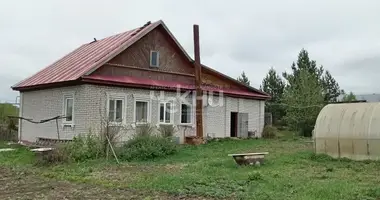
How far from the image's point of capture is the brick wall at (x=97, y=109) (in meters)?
18.9

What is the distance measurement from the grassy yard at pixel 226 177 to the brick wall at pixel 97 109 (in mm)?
3320

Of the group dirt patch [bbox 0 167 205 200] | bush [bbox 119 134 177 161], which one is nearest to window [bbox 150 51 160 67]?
bush [bbox 119 134 177 161]

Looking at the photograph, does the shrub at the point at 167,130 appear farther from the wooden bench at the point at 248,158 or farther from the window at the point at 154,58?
the wooden bench at the point at 248,158

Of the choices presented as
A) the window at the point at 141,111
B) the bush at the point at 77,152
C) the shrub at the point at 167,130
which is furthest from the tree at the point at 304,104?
the bush at the point at 77,152

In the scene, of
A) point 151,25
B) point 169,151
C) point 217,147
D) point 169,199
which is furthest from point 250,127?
point 169,199

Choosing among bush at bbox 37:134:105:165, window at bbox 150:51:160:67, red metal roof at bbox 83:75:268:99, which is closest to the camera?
bush at bbox 37:134:105:165

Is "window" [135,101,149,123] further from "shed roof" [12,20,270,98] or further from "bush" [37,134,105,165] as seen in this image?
"bush" [37,134,105,165]

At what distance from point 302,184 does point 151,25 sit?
14127mm

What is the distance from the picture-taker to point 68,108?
19.9 metres

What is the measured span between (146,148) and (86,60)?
7.49m

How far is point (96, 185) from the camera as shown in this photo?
10531 millimetres

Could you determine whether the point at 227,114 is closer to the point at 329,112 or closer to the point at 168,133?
the point at 168,133

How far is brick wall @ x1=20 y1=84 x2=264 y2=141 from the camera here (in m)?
18.9

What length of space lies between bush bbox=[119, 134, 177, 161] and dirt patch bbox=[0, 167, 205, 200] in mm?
4437
